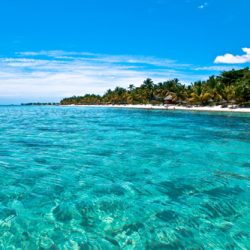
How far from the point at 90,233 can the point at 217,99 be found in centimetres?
7549

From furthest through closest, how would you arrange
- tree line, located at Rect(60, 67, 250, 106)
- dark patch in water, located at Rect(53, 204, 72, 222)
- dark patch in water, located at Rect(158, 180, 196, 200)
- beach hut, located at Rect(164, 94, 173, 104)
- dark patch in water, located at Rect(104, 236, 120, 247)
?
beach hut, located at Rect(164, 94, 173, 104) → tree line, located at Rect(60, 67, 250, 106) → dark patch in water, located at Rect(158, 180, 196, 200) → dark patch in water, located at Rect(53, 204, 72, 222) → dark patch in water, located at Rect(104, 236, 120, 247)

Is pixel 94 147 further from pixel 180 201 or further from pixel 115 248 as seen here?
pixel 115 248

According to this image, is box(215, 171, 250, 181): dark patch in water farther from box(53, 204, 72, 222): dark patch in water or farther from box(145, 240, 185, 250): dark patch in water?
box(53, 204, 72, 222): dark patch in water

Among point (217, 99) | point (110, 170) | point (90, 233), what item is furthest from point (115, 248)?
point (217, 99)

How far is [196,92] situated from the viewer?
7856cm

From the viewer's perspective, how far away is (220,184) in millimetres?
9008

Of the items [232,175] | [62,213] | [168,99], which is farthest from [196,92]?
[62,213]

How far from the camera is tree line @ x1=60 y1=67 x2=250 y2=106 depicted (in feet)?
224

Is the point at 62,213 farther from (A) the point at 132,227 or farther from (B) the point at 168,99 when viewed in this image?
(B) the point at 168,99

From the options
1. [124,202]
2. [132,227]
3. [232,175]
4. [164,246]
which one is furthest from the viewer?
[232,175]

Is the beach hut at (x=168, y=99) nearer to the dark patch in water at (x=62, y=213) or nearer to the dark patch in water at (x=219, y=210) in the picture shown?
the dark patch in water at (x=219, y=210)

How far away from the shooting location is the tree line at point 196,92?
6825 centimetres

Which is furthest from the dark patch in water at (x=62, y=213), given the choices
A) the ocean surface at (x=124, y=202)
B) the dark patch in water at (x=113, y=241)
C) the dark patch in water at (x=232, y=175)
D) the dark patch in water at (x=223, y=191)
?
the dark patch in water at (x=232, y=175)

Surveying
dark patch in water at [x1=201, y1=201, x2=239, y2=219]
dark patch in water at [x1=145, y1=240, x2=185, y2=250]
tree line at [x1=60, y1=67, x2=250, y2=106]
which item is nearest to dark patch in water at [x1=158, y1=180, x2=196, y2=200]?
dark patch in water at [x1=201, y1=201, x2=239, y2=219]
